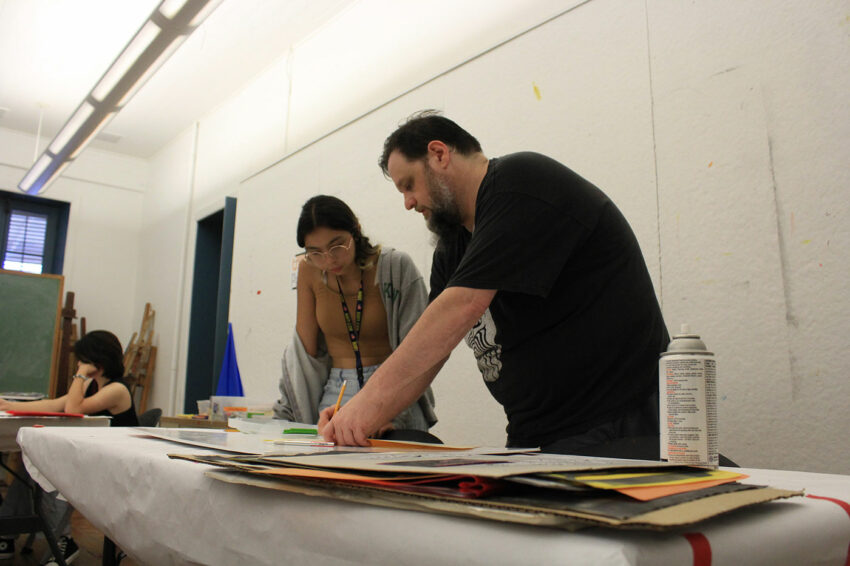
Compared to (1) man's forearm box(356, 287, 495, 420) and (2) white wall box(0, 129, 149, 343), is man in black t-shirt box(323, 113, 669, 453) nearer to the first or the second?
(1) man's forearm box(356, 287, 495, 420)

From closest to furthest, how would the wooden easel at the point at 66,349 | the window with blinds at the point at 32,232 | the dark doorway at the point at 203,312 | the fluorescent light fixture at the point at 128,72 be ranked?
the fluorescent light fixture at the point at 128,72, the dark doorway at the point at 203,312, the wooden easel at the point at 66,349, the window with blinds at the point at 32,232

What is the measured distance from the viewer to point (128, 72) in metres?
3.44

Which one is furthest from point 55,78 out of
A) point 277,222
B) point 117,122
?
point 277,222

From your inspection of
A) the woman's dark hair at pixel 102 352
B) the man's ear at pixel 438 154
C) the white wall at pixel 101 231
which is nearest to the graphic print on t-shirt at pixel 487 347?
the man's ear at pixel 438 154

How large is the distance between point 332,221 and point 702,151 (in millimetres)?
1111

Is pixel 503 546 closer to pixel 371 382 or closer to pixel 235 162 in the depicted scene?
pixel 371 382

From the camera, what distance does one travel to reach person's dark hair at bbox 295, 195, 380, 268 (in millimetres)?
1832

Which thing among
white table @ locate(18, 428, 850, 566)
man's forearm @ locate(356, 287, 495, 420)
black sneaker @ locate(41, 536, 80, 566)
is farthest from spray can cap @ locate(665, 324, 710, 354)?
black sneaker @ locate(41, 536, 80, 566)

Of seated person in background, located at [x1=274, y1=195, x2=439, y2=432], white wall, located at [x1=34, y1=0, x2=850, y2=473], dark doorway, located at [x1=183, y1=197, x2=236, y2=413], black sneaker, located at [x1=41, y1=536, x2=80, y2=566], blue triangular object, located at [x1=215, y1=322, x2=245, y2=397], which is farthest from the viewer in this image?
dark doorway, located at [x1=183, y1=197, x2=236, y2=413]

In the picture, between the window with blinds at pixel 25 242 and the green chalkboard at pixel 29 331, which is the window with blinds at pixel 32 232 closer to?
the window with blinds at pixel 25 242

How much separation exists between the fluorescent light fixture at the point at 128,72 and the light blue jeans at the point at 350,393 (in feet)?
6.43

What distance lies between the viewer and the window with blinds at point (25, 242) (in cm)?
613

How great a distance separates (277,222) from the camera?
3957 mm

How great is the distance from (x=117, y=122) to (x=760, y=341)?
231 inches
